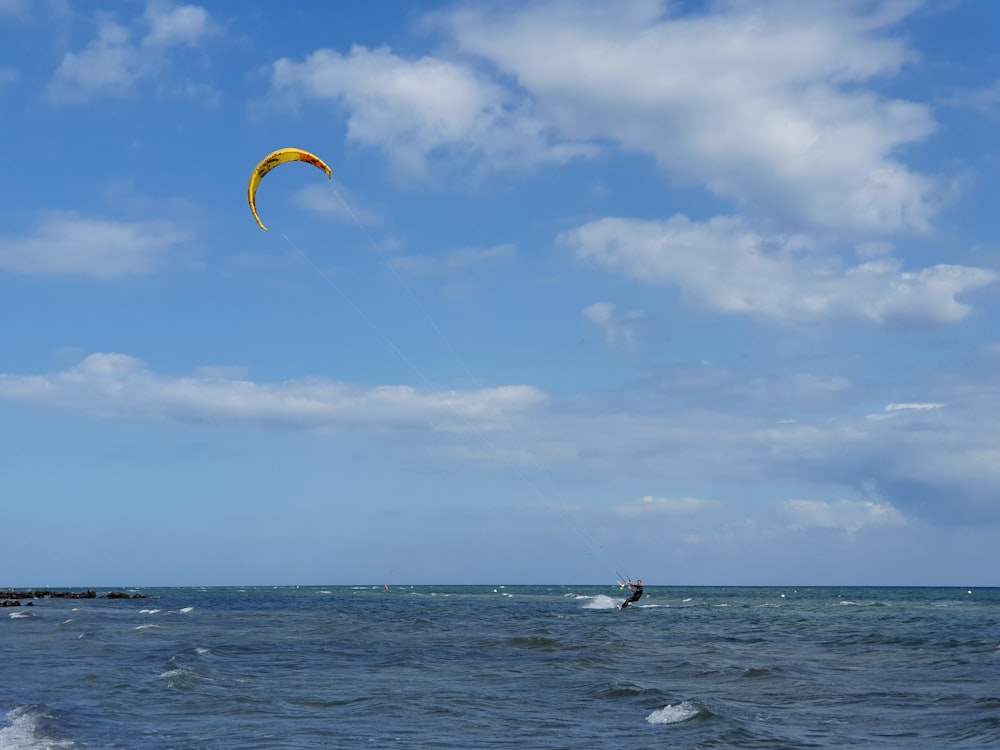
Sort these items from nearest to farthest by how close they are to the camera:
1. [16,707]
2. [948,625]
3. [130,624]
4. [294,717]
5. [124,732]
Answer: [124,732], [294,717], [16,707], [948,625], [130,624]

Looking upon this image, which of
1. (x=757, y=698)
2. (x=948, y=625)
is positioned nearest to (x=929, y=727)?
(x=757, y=698)

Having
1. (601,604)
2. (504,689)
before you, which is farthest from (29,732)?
(601,604)

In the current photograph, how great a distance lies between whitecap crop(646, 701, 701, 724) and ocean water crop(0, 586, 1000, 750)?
0.26 feet

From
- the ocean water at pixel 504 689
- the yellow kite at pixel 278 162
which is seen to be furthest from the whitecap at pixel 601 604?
the yellow kite at pixel 278 162

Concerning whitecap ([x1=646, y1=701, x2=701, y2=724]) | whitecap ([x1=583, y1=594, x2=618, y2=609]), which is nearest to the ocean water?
whitecap ([x1=646, y1=701, x2=701, y2=724])

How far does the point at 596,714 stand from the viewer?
20.5 meters

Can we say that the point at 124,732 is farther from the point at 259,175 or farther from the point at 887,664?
the point at 887,664

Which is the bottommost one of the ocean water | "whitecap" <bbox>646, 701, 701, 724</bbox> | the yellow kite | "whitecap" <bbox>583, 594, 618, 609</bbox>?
"whitecap" <bbox>583, 594, 618, 609</bbox>

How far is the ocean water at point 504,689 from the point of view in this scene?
710 inches

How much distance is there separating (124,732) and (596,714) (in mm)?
9461

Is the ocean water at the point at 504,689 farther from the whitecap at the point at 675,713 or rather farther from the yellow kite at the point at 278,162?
the yellow kite at the point at 278,162

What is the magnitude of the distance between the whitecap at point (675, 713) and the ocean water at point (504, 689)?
0.08 meters

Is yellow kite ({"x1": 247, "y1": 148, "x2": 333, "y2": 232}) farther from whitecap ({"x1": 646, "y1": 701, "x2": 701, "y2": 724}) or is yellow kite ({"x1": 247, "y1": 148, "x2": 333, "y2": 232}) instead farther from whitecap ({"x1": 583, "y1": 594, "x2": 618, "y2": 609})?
whitecap ({"x1": 583, "y1": 594, "x2": 618, "y2": 609})

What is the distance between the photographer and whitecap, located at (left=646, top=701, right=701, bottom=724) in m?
19.3
